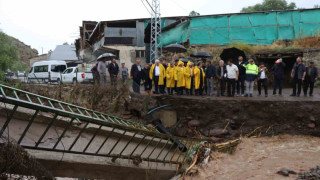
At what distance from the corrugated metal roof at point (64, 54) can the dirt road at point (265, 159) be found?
36260 millimetres

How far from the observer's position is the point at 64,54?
42.8 m

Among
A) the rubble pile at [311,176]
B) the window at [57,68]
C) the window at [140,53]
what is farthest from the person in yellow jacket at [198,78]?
the window at [140,53]

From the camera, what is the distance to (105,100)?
38.0 ft

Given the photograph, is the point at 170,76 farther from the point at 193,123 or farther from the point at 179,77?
the point at 193,123

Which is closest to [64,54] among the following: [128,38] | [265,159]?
[128,38]

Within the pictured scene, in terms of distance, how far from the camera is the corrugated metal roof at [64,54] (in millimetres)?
41438

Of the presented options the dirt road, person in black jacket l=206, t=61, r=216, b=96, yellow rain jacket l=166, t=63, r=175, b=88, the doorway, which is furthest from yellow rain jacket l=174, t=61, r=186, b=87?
the doorway

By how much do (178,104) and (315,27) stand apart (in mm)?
14197

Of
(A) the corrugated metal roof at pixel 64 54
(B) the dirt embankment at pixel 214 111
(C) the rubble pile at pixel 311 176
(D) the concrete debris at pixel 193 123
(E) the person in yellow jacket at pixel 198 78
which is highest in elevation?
(A) the corrugated metal roof at pixel 64 54

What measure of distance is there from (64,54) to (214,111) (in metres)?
36.2

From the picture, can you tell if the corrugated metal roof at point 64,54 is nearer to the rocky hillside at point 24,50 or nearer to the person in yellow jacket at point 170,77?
the rocky hillside at point 24,50

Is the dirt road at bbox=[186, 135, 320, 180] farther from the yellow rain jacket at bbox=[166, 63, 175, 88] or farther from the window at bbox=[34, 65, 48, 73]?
the window at bbox=[34, 65, 48, 73]

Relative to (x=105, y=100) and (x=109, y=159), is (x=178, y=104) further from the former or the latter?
(x=109, y=159)

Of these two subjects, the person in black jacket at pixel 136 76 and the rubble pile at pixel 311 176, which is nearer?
the rubble pile at pixel 311 176
